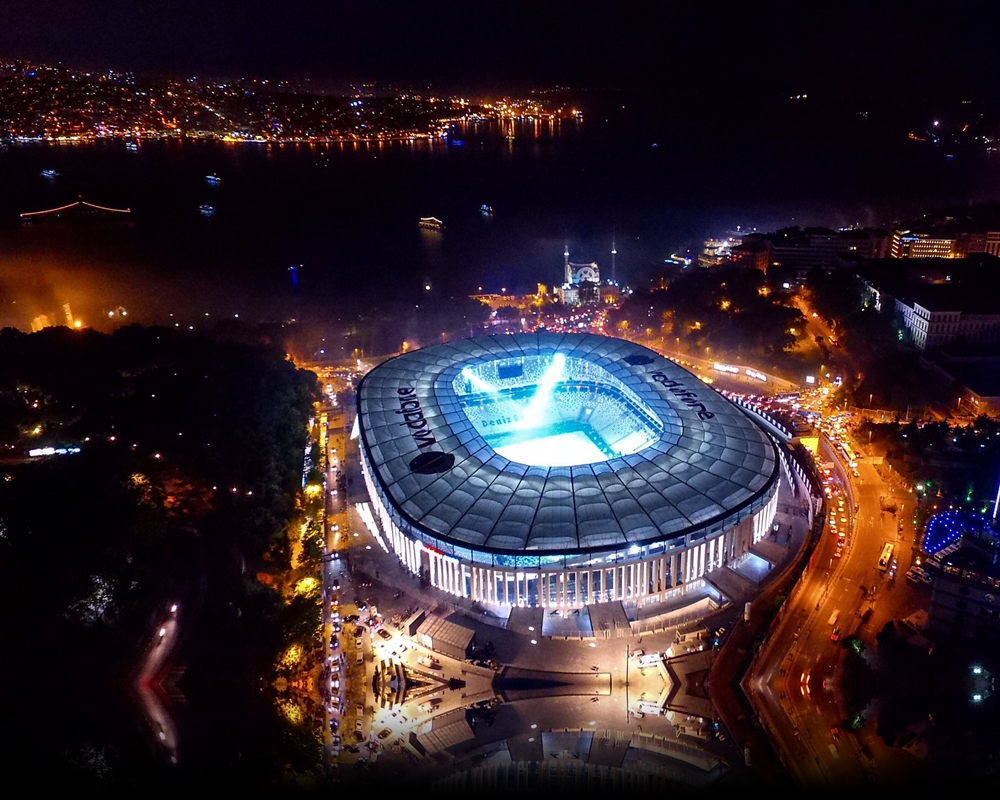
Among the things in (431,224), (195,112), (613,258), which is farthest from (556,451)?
(195,112)

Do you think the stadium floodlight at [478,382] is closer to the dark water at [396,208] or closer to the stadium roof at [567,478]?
the stadium roof at [567,478]

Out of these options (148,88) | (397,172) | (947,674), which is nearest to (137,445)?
(947,674)

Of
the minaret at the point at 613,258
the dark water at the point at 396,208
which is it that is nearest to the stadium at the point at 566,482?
the dark water at the point at 396,208

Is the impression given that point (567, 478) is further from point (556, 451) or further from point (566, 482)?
point (556, 451)

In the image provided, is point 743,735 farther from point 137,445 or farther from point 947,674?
point 137,445

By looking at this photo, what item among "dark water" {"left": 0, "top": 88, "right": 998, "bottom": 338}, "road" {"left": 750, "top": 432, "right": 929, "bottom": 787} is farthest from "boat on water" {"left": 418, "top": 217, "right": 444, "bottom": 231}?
"road" {"left": 750, "top": 432, "right": 929, "bottom": 787}
